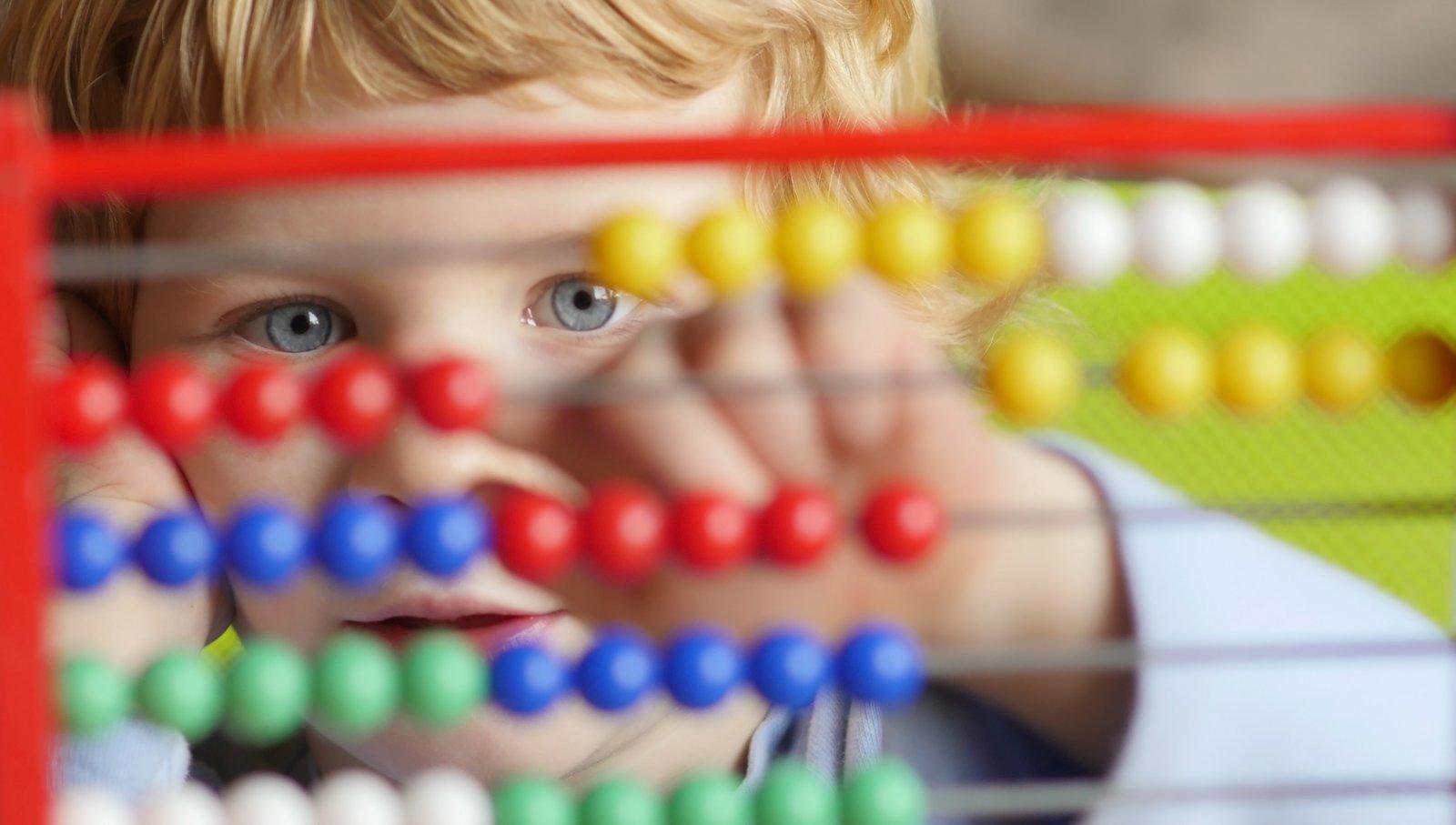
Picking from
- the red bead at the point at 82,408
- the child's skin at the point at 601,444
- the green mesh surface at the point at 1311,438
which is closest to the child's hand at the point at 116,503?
the child's skin at the point at 601,444

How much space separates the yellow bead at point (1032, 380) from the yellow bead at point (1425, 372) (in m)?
0.11

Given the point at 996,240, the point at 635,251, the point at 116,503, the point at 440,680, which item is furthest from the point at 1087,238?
the point at 116,503

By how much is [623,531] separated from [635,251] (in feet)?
0.29

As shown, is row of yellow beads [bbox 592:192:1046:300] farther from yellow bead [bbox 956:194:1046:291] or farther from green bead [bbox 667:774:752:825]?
green bead [bbox 667:774:752:825]

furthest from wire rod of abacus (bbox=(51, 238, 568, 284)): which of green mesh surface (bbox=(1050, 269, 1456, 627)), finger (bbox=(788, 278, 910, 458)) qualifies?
green mesh surface (bbox=(1050, 269, 1456, 627))

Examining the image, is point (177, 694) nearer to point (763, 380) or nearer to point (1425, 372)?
point (763, 380)

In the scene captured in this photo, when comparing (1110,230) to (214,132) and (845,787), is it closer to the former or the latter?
(845,787)

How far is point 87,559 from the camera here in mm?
514

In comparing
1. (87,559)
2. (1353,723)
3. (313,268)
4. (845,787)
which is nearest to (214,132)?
(313,268)

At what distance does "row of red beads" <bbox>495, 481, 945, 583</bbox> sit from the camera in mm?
543

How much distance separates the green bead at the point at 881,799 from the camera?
0.56m

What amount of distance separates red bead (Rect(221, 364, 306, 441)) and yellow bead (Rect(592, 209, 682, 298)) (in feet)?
0.35

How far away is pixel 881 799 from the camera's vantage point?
1.83ft

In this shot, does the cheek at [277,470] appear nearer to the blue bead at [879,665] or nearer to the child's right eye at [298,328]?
the child's right eye at [298,328]
